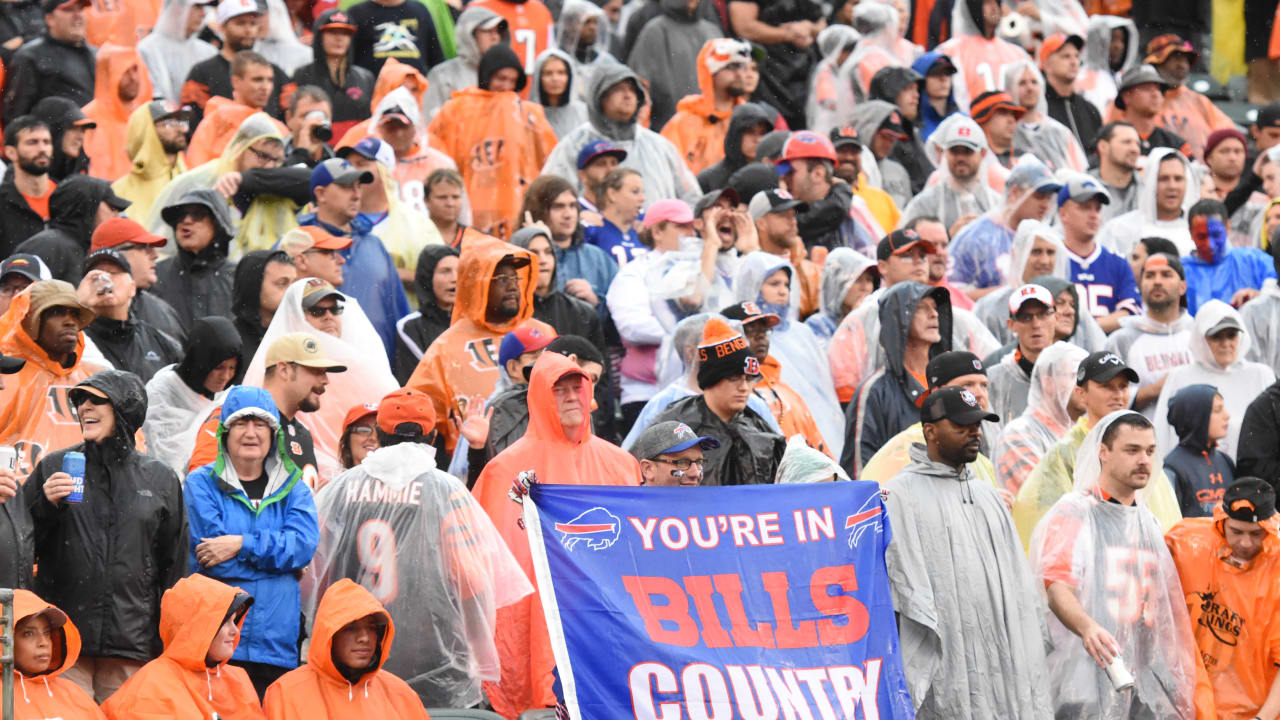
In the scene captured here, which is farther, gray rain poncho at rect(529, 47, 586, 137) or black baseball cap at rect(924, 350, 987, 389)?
gray rain poncho at rect(529, 47, 586, 137)

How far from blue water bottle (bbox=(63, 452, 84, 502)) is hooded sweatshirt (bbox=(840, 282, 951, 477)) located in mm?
4085

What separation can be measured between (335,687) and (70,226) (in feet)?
16.6

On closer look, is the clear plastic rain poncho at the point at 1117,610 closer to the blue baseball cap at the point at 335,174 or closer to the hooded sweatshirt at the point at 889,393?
the hooded sweatshirt at the point at 889,393

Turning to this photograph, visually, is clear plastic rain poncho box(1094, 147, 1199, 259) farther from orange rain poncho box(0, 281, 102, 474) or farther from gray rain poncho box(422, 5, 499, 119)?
orange rain poncho box(0, 281, 102, 474)

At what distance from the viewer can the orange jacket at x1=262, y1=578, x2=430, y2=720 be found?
833 centimetres

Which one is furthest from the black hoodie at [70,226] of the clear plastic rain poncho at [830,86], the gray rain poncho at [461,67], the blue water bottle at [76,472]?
the clear plastic rain poncho at [830,86]

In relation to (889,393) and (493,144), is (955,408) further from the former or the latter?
(493,144)

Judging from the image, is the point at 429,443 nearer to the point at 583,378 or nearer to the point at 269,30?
the point at 583,378

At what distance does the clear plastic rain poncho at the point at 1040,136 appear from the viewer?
17391 mm

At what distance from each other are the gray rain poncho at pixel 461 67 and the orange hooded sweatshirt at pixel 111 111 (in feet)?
7.04

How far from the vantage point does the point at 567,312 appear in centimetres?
1220

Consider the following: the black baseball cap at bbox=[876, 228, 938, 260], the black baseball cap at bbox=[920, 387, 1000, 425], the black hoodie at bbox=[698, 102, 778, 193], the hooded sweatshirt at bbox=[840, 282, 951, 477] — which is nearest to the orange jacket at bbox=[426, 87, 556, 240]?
the black hoodie at bbox=[698, 102, 778, 193]

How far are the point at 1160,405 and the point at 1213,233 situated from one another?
2.76 m

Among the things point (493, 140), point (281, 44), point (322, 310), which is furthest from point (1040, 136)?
point (322, 310)
